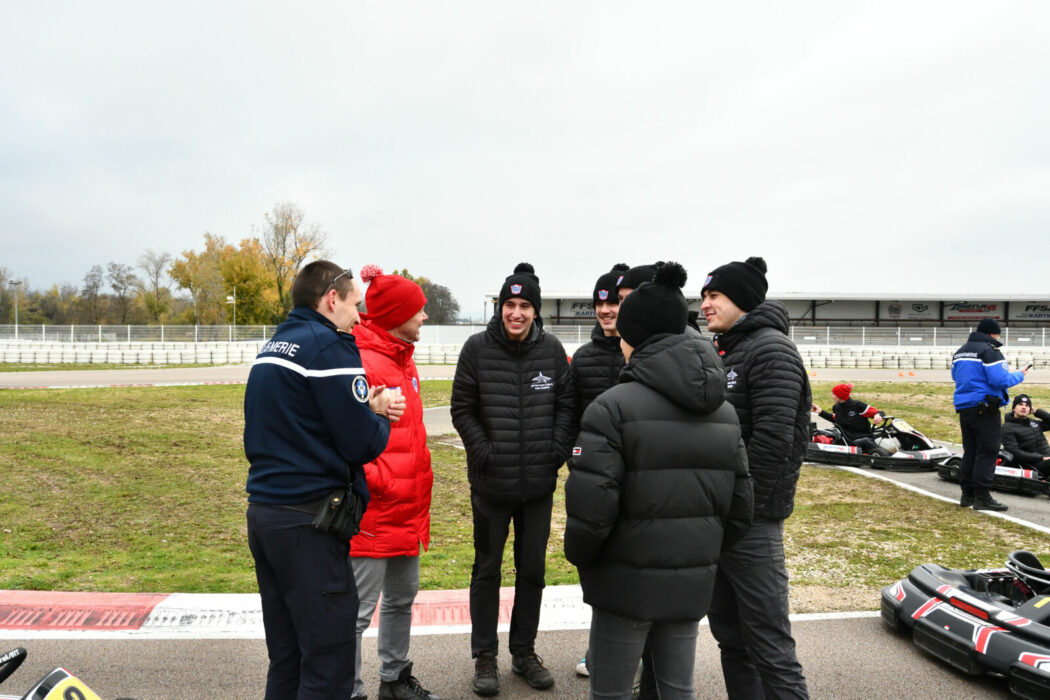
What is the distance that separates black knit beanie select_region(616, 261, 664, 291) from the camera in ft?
11.5

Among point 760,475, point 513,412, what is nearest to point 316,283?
point 513,412

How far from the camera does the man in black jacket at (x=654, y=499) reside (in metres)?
2.27

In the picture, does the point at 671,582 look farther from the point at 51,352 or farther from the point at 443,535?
the point at 51,352

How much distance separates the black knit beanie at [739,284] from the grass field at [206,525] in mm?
2465

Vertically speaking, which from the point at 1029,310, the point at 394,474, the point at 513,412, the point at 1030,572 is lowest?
the point at 1030,572

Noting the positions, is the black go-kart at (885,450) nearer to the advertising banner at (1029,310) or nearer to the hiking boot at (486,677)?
the hiking boot at (486,677)

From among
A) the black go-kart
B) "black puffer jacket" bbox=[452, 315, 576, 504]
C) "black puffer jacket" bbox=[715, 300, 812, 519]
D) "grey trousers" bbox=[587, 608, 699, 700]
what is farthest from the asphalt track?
the black go-kart

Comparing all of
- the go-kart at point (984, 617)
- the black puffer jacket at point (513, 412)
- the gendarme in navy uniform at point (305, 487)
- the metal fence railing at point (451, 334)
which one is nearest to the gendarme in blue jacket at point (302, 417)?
the gendarme in navy uniform at point (305, 487)

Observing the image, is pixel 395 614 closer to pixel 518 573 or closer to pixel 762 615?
pixel 518 573

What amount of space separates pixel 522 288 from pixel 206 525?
167 inches

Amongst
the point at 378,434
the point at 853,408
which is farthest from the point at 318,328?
the point at 853,408

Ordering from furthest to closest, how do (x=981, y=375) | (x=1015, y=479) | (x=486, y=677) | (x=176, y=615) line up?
(x=1015, y=479)
(x=981, y=375)
(x=176, y=615)
(x=486, y=677)

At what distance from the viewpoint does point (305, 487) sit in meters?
2.40

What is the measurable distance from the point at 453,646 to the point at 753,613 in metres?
1.83
